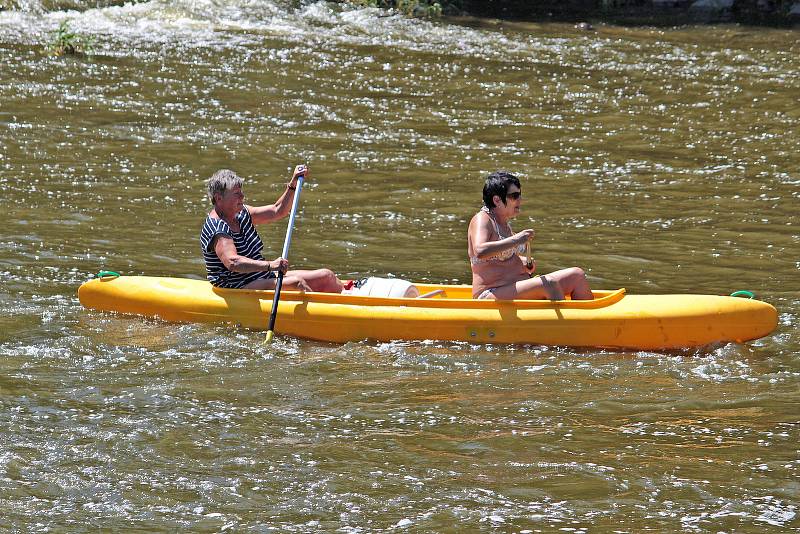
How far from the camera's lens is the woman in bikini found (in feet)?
22.5

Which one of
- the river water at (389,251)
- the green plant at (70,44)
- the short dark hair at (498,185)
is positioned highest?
the green plant at (70,44)

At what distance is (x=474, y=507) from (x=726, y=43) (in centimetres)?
1319

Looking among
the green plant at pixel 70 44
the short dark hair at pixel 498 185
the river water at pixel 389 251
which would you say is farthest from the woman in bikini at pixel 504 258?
the green plant at pixel 70 44

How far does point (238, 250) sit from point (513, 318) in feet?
5.49

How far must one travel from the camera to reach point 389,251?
9.07 meters

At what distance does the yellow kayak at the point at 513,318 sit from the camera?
699cm

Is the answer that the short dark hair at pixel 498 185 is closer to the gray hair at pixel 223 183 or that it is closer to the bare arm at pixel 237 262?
the bare arm at pixel 237 262

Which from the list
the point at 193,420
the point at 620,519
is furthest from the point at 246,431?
the point at 620,519

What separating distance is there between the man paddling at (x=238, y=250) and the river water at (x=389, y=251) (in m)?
Result: 0.35

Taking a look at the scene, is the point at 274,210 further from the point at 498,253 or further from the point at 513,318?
the point at 513,318

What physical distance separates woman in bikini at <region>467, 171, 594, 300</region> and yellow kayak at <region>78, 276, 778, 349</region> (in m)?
0.09

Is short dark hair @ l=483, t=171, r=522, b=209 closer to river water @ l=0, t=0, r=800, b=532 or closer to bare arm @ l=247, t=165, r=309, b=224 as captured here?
river water @ l=0, t=0, r=800, b=532

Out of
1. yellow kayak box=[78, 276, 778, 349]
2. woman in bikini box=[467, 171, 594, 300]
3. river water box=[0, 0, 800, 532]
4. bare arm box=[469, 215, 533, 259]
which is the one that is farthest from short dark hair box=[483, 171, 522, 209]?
river water box=[0, 0, 800, 532]

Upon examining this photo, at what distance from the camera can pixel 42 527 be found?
186 inches
